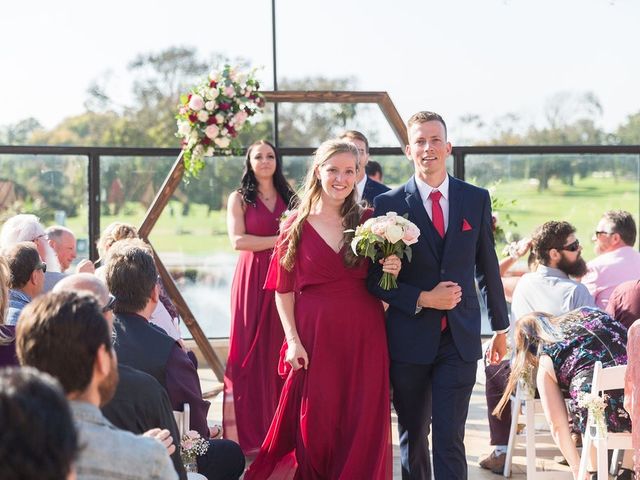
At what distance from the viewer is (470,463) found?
21.5 ft

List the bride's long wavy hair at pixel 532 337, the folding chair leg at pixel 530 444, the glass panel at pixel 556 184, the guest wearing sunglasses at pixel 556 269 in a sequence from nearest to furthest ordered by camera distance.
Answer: the bride's long wavy hair at pixel 532 337
the folding chair leg at pixel 530 444
the guest wearing sunglasses at pixel 556 269
the glass panel at pixel 556 184

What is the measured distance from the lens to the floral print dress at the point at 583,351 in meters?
5.38

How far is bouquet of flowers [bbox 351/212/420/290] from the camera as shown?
4664 millimetres

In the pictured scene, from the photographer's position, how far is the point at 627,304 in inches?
232

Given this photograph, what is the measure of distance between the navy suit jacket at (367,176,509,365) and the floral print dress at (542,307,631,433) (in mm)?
673

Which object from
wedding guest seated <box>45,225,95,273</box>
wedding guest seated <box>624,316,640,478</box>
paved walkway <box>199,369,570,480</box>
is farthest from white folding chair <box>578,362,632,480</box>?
wedding guest seated <box>45,225,95,273</box>

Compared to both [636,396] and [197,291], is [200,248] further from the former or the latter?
[636,396]

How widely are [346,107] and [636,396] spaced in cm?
672

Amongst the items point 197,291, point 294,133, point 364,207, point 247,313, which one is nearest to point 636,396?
point 364,207

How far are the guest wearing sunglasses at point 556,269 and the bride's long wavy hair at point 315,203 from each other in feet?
5.26

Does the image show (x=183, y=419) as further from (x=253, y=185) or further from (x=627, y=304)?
(x=253, y=185)

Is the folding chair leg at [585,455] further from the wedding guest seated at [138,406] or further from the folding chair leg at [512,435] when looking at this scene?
the wedding guest seated at [138,406]

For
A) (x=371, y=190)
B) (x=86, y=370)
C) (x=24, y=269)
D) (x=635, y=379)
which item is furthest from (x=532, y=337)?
(x=86, y=370)

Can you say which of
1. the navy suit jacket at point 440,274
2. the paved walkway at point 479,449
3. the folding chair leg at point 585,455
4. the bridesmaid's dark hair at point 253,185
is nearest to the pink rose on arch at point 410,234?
the navy suit jacket at point 440,274
